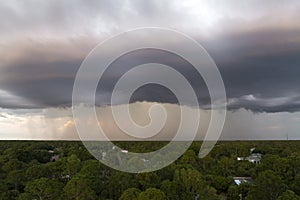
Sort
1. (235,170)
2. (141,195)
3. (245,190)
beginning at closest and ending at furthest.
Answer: (141,195) → (245,190) → (235,170)

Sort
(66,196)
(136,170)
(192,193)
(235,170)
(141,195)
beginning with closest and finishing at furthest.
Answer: (141,195) → (66,196) → (192,193) → (136,170) → (235,170)

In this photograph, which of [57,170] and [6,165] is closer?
[57,170]

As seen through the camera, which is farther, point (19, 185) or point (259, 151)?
point (259, 151)

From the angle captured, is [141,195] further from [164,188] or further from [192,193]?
[192,193]

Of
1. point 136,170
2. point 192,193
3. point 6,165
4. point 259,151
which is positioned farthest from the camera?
point 259,151

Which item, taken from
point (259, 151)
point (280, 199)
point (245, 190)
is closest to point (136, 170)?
point (245, 190)

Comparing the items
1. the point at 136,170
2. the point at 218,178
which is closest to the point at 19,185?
the point at 136,170

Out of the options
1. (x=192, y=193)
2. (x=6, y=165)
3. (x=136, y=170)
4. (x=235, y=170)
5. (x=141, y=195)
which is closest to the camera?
(x=141, y=195)

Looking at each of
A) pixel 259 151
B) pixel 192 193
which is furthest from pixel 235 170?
pixel 259 151

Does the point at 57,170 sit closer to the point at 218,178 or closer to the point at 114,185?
the point at 114,185
